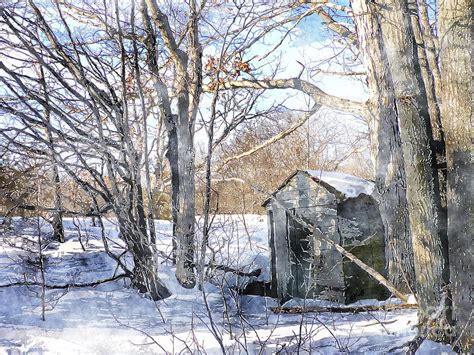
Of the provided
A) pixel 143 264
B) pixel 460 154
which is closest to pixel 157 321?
pixel 143 264

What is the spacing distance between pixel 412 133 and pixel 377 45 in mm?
2608

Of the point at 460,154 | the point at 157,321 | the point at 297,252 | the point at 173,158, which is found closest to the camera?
the point at 460,154

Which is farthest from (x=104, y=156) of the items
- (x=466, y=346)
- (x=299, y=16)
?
(x=299, y=16)

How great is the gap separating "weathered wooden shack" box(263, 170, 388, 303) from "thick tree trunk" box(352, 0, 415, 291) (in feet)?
6.56

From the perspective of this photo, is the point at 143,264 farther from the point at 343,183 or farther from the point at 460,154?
the point at 343,183

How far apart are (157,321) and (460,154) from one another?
4568 mm

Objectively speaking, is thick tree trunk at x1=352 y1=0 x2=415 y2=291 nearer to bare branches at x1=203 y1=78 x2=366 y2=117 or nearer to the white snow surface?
bare branches at x1=203 y1=78 x2=366 y2=117

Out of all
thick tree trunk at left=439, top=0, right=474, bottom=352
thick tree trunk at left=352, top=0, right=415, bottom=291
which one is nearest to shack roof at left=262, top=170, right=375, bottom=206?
thick tree trunk at left=352, top=0, right=415, bottom=291

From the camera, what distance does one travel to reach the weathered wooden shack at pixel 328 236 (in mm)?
8805

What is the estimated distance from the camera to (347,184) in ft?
30.2

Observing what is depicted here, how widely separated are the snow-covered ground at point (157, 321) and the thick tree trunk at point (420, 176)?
39 cm

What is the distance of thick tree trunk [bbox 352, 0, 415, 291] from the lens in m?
6.16

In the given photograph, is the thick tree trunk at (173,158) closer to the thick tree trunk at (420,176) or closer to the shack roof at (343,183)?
the shack roof at (343,183)

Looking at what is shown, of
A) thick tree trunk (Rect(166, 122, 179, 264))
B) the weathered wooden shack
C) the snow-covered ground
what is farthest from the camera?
the weathered wooden shack
